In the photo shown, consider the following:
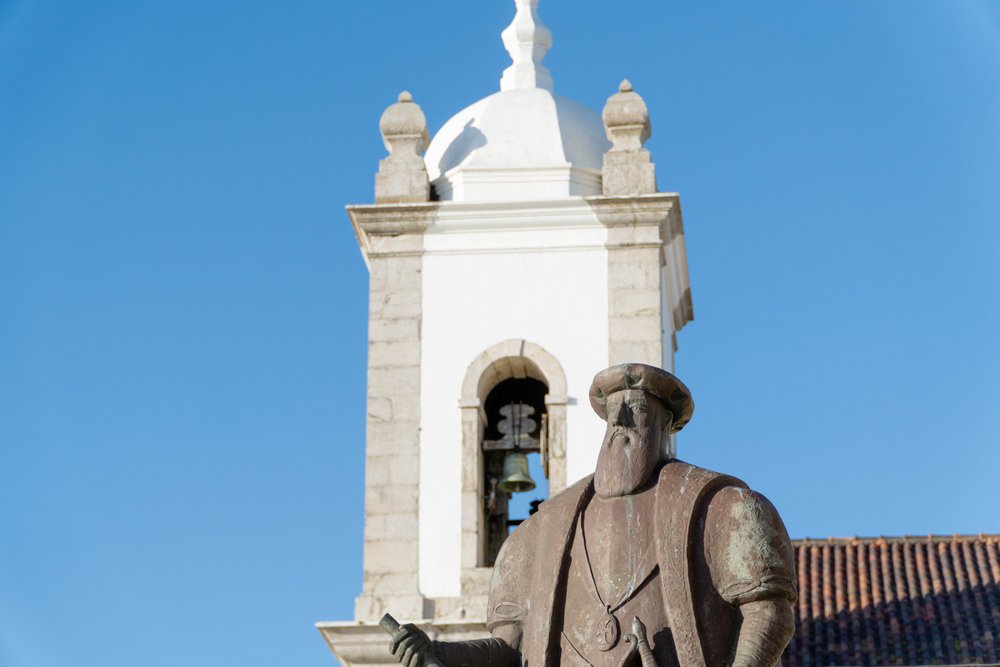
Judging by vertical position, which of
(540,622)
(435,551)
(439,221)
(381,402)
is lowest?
(540,622)

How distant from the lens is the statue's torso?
6219 mm

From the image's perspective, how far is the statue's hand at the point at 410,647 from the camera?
629cm

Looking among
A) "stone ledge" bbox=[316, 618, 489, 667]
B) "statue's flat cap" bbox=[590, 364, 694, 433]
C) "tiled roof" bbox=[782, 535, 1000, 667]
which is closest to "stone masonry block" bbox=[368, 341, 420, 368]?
"stone ledge" bbox=[316, 618, 489, 667]

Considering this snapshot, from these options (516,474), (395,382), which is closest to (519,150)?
(395,382)

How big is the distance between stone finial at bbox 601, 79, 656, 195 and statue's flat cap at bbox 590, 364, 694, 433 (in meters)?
14.8

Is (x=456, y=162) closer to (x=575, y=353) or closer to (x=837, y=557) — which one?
(x=575, y=353)

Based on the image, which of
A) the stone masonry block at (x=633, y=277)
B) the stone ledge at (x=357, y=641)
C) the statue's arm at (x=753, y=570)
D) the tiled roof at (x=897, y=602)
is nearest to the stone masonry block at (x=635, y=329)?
the stone masonry block at (x=633, y=277)

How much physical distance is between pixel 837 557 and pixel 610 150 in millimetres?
7296

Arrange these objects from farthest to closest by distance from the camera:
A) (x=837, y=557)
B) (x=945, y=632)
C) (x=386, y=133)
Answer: (x=837, y=557)
(x=945, y=632)
(x=386, y=133)

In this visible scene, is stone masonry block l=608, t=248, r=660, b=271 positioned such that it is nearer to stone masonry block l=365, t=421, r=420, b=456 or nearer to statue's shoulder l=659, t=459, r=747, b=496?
stone masonry block l=365, t=421, r=420, b=456

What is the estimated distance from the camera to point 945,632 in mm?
25016

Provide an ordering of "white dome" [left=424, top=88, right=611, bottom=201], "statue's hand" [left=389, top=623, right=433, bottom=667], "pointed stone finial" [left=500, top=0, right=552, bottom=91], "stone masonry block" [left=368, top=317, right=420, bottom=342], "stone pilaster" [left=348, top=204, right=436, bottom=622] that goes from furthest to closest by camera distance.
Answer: "pointed stone finial" [left=500, top=0, right=552, bottom=91], "white dome" [left=424, top=88, right=611, bottom=201], "stone masonry block" [left=368, top=317, right=420, bottom=342], "stone pilaster" [left=348, top=204, right=436, bottom=622], "statue's hand" [left=389, top=623, right=433, bottom=667]

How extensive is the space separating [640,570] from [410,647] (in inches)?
23.9

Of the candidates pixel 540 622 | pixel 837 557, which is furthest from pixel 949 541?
pixel 540 622
